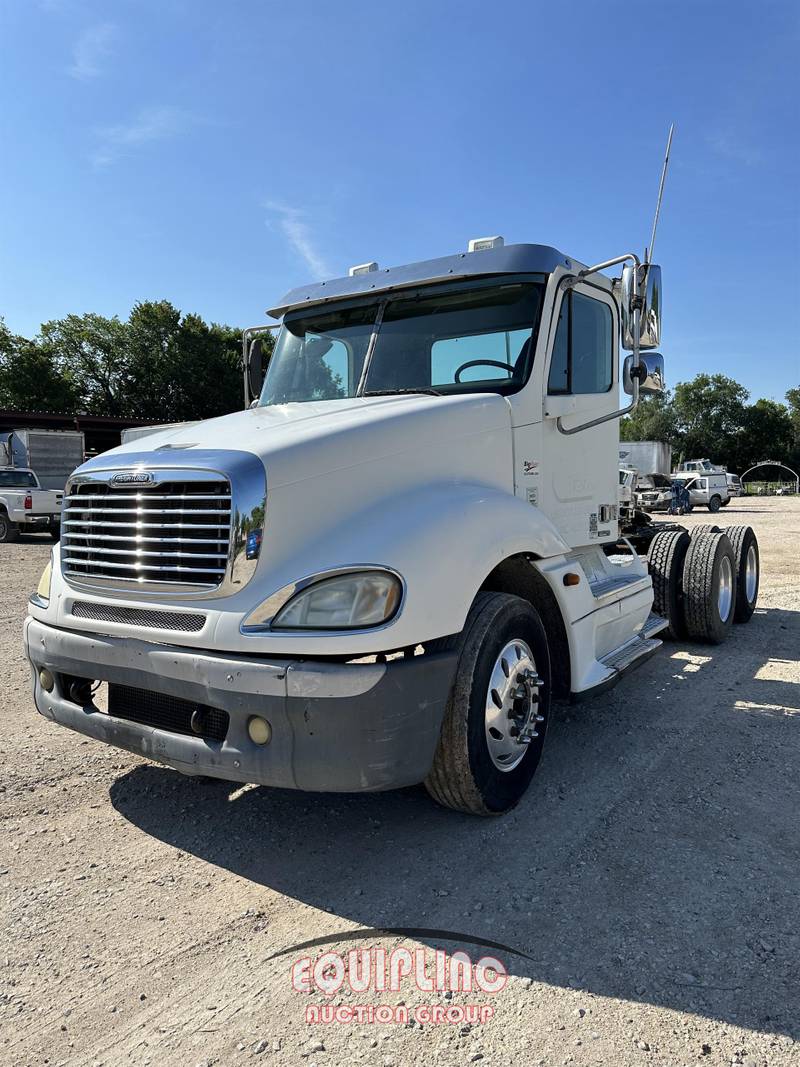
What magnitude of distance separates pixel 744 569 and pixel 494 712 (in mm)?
5898

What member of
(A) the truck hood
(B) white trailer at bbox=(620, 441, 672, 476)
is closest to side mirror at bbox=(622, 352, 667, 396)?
(A) the truck hood

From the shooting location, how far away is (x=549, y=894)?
8.93ft

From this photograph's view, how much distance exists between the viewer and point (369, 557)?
268 centimetres

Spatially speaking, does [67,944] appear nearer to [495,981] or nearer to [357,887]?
[357,887]

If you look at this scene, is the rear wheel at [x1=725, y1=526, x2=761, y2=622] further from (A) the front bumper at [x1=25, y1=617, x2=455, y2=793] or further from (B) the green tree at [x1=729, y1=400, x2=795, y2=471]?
(B) the green tree at [x1=729, y1=400, x2=795, y2=471]

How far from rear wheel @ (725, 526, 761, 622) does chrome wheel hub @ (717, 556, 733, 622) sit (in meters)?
0.36

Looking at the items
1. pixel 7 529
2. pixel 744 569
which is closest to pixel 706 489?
pixel 744 569

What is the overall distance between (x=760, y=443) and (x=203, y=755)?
281 feet

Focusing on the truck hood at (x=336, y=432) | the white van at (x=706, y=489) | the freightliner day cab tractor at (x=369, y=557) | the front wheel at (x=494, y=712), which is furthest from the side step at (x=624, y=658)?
the white van at (x=706, y=489)

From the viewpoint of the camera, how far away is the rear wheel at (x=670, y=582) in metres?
6.74

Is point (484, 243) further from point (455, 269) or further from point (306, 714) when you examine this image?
point (306, 714)

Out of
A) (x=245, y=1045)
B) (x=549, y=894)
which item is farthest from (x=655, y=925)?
(x=245, y=1045)

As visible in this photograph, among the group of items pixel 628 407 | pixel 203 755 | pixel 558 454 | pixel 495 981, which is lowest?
pixel 495 981

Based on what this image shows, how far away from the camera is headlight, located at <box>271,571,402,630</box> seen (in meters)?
2.59
